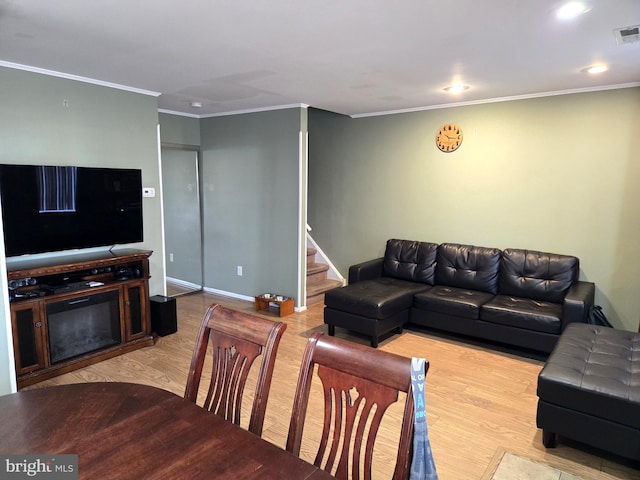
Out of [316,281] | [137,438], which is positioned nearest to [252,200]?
[316,281]

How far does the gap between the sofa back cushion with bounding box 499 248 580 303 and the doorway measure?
12.8 ft

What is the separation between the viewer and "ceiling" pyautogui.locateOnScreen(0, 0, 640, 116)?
2.12 meters

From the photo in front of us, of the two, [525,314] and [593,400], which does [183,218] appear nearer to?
[525,314]

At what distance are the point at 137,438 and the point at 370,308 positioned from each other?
276 cm

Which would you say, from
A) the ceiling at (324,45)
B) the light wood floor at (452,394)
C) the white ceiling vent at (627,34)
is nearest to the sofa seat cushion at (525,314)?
the light wood floor at (452,394)

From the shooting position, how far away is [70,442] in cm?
119

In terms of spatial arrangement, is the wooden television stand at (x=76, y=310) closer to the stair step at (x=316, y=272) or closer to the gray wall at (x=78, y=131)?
the gray wall at (x=78, y=131)

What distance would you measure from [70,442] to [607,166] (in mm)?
4499

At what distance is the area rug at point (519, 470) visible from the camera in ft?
7.15

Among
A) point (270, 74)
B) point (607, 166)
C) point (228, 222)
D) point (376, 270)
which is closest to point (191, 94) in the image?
point (270, 74)

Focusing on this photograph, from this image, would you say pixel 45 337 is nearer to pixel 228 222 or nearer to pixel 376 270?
pixel 228 222

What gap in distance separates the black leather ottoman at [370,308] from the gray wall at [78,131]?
1856 mm

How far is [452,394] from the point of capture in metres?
3.06

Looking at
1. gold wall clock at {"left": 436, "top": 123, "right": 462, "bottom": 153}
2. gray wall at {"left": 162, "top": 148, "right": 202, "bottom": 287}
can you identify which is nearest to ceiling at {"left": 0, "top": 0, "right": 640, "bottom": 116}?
gold wall clock at {"left": 436, "top": 123, "right": 462, "bottom": 153}
